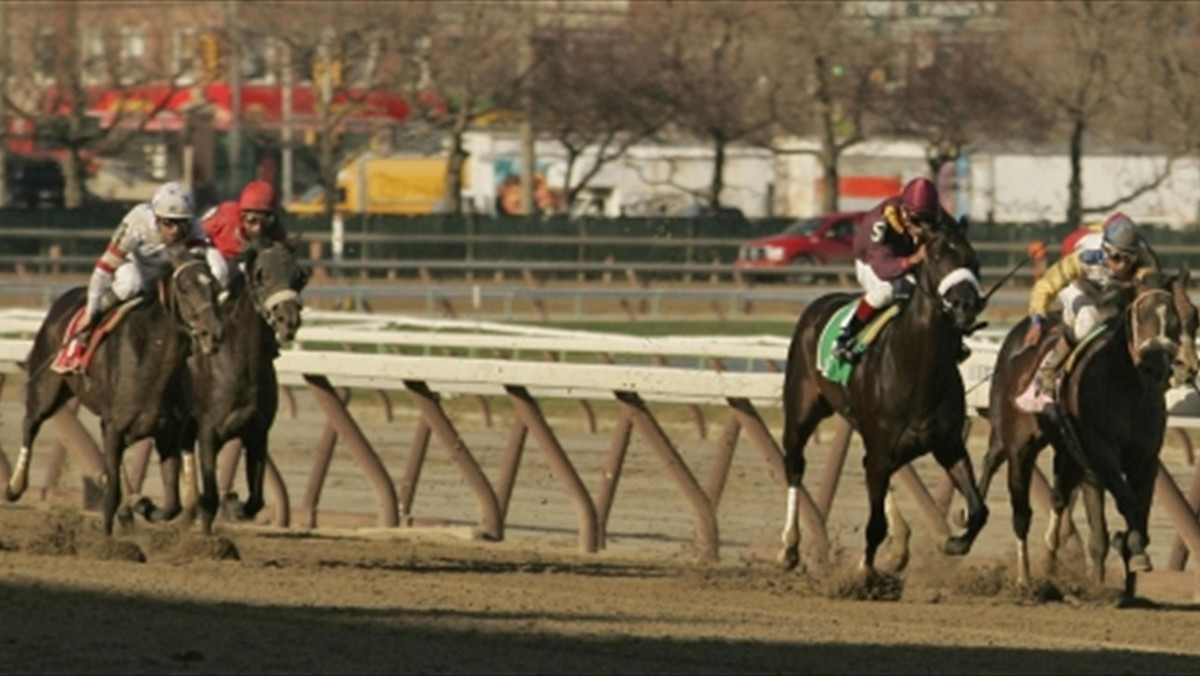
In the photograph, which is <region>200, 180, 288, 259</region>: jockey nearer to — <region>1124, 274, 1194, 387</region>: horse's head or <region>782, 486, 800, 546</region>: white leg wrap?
<region>782, 486, 800, 546</region>: white leg wrap

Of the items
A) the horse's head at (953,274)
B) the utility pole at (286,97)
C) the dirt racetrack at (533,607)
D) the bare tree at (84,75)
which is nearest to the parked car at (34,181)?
the bare tree at (84,75)

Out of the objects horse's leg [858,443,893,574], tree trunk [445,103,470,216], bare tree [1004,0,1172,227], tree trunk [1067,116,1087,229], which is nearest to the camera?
horse's leg [858,443,893,574]

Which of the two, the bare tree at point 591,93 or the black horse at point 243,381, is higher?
the bare tree at point 591,93

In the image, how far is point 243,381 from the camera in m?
14.8

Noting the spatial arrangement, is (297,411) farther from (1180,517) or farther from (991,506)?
(1180,517)

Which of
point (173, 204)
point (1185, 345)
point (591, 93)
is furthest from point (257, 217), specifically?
point (591, 93)

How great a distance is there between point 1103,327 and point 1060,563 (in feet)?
4.24

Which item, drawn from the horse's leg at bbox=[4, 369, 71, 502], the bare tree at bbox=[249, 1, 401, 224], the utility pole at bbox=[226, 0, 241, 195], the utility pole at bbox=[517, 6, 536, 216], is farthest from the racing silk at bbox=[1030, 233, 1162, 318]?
the utility pole at bbox=[517, 6, 536, 216]

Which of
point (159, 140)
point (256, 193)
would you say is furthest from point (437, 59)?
point (256, 193)

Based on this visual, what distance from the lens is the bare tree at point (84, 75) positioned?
51.2 metres

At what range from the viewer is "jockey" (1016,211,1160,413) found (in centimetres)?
1392

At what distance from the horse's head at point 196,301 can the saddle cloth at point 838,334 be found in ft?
9.03

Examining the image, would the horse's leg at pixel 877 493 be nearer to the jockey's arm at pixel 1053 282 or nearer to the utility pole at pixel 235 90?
the jockey's arm at pixel 1053 282

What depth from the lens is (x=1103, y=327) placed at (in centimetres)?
1387
